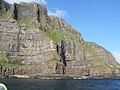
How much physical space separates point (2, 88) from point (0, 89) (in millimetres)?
147

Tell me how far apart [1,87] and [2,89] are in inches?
4.4

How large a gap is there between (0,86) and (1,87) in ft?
0.23

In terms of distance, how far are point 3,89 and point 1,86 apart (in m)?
0.18

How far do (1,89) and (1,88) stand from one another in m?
0.05

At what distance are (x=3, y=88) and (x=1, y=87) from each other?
12 centimetres

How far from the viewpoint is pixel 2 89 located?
13.0m

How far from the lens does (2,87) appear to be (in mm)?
13008

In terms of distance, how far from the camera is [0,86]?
42.5ft

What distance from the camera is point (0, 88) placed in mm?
12883

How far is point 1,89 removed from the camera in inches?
509

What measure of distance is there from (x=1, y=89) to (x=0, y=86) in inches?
6.4

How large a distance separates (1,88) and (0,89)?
92 mm

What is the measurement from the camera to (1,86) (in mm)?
13000
